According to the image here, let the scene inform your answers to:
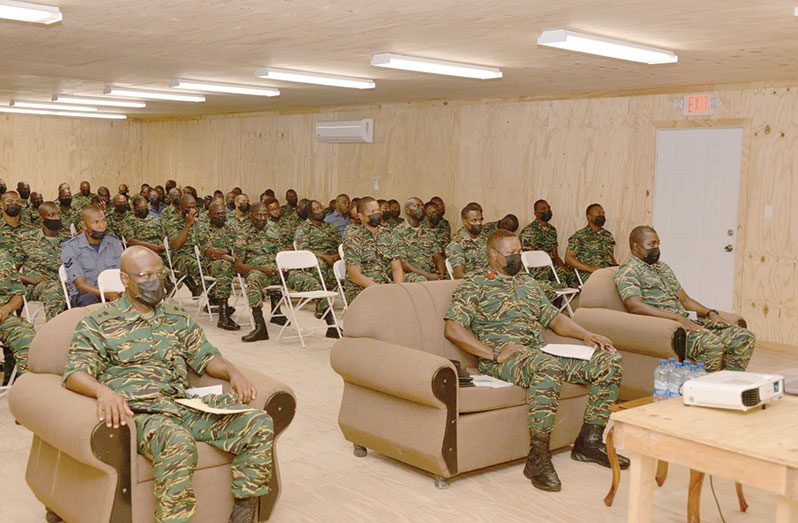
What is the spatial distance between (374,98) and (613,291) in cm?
619

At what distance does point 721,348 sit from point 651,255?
870mm

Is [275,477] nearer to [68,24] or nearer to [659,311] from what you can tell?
[659,311]

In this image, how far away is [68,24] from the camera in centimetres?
629

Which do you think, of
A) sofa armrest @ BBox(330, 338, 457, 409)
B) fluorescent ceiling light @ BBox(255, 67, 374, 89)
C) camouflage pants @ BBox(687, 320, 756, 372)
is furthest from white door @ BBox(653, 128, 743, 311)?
sofa armrest @ BBox(330, 338, 457, 409)

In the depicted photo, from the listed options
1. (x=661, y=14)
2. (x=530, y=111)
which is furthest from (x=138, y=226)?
(x=661, y=14)

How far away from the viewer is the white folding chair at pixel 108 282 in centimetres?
673

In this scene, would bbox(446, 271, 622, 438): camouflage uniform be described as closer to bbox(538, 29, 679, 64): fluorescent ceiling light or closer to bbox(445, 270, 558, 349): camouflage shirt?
bbox(445, 270, 558, 349): camouflage shirt

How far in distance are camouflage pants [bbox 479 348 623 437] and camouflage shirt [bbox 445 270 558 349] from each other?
175 millimetres

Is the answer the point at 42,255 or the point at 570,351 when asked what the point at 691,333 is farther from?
the point at 42,255

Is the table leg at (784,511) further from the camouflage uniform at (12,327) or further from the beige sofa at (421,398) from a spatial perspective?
the camouflage uniform at (12,327)

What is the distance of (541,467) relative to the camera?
4.73m

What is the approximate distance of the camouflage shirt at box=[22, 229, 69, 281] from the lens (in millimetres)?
7832

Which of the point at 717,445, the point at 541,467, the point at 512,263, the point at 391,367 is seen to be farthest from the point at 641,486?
the point at 512,263

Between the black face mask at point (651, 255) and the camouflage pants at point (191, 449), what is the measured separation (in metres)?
3.65
